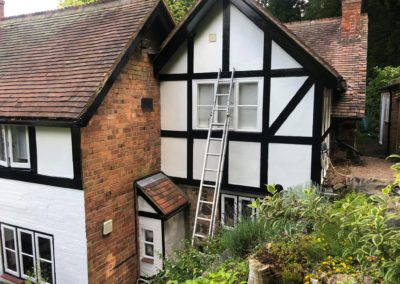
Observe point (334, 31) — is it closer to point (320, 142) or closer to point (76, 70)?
point (320, 142)

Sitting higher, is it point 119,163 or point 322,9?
point 322,9

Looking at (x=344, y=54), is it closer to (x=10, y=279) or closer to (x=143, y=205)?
(x=143, y=205)

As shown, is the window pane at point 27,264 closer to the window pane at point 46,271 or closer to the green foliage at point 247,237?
the window pane at point 46,271

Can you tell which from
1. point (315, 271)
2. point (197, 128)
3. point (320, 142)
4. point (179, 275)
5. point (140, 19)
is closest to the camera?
point (315, 271)

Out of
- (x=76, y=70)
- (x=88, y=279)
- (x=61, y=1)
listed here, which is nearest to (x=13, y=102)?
(x=76, y=70)

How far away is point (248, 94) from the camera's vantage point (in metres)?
7.23

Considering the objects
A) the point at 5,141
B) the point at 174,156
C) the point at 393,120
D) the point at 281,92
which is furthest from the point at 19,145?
the point at 393,120

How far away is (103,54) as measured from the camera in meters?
6.68

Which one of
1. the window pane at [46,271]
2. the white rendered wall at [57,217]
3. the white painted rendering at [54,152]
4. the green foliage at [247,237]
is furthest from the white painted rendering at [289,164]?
the window pane at [46,271]

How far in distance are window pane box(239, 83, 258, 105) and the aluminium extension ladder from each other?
0.31 metres

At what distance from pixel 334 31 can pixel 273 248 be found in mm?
9533

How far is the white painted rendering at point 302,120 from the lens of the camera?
6.52 m

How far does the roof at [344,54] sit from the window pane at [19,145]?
797 cm

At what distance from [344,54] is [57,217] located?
31.6ft
